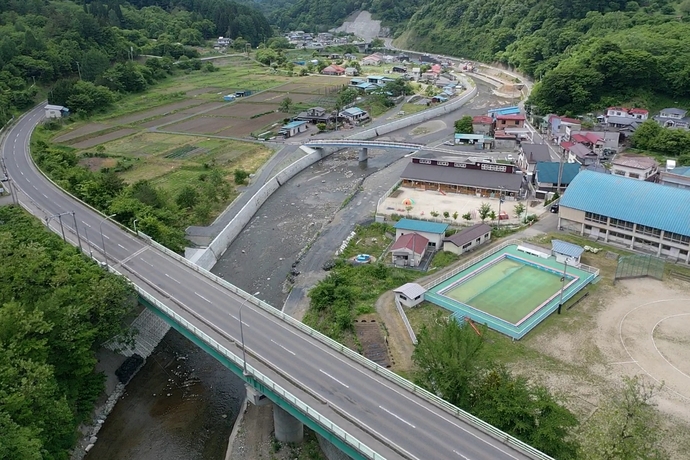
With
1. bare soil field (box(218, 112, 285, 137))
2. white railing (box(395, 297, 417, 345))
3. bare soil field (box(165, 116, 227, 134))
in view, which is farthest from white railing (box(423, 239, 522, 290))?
bare soil field (box(165, 116, 227, 134))

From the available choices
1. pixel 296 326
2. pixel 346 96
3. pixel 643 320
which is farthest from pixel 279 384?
pixel 346 96

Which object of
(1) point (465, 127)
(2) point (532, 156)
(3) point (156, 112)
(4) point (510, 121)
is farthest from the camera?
(3) point (156, 112)

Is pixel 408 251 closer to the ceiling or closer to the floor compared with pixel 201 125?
closer to the ceiling

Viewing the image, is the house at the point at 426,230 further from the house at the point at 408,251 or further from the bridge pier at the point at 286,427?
the bridge pier at the point at 286,427

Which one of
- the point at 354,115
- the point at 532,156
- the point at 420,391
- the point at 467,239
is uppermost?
the point at 420,391

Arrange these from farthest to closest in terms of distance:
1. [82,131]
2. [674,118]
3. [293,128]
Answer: [82,131] → [293,128] → [674,118]

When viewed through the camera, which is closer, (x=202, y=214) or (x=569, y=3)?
(x=202, y=214)

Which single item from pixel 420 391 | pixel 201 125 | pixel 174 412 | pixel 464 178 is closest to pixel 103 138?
pixel 201 125

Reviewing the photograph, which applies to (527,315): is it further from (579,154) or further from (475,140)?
(475,140)

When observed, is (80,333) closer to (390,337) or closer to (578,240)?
(390,337)
